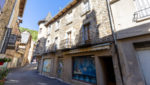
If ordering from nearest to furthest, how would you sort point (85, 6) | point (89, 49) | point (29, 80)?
point (89, 49)
point (29, 80)
point (85, 6)

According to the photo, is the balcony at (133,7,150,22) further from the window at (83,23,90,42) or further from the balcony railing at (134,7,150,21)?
the window at (83,23,90,42)

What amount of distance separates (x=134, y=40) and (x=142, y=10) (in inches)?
76.0

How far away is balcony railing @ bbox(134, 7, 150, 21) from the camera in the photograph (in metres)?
4.11

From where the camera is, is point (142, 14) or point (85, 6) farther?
point (85, 6)

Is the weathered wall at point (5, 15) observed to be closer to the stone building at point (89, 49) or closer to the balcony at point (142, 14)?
the stone building at point (89, 49)

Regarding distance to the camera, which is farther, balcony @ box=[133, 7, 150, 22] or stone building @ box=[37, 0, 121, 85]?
stone building @ box=[37, 0, 121, 85]

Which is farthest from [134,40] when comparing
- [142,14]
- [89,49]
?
[89,49]

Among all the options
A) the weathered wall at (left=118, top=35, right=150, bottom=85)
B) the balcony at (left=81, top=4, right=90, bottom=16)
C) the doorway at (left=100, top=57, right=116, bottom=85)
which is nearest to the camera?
the weathered wall at (left=118, top=35, right=150, bottom=85)

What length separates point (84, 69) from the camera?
653cm

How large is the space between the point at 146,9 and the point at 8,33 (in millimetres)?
9870

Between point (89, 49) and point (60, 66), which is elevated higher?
point (89, 49)

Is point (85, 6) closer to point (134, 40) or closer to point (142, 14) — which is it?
point (142, 14)

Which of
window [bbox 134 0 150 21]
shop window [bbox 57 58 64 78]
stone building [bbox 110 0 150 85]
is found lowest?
shop window [bbox 57 58 64 78]

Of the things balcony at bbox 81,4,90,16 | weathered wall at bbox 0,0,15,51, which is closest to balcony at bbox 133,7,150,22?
balcony at bbox 81,4,90,16
